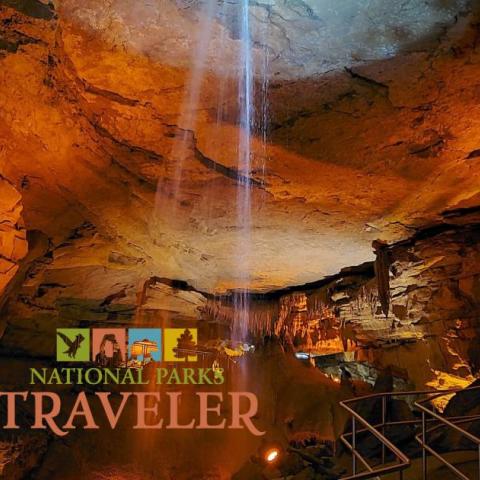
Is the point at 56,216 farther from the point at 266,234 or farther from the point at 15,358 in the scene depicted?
the point at 15,358

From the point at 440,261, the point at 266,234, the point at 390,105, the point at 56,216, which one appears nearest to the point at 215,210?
the point at 266,234

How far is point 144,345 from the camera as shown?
46.6 feet

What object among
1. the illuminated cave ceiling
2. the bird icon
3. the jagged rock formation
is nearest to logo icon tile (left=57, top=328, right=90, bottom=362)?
the bird icon

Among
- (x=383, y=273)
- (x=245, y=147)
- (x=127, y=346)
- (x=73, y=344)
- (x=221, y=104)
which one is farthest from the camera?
(x=127, y=346)

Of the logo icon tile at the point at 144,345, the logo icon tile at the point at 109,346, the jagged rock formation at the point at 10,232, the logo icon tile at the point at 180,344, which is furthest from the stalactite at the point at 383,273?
the logo icon tile at the point at 109,346

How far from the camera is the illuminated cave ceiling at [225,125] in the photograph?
457 cm

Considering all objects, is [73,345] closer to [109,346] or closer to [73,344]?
[73,344]

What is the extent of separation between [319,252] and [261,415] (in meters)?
6.23

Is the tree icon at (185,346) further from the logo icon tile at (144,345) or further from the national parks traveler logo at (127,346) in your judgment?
the logo icon tile at (144,345)

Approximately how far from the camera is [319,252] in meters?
10.2

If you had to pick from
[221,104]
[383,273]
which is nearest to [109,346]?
[383,273]

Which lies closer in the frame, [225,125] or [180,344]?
[225,125]

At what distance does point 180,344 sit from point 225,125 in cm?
980

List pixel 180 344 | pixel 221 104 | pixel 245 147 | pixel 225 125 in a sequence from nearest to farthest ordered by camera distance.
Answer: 1. pixel 221 104
2. pixel 225 125
3. pixel 245 147
4. pixel 180 344
